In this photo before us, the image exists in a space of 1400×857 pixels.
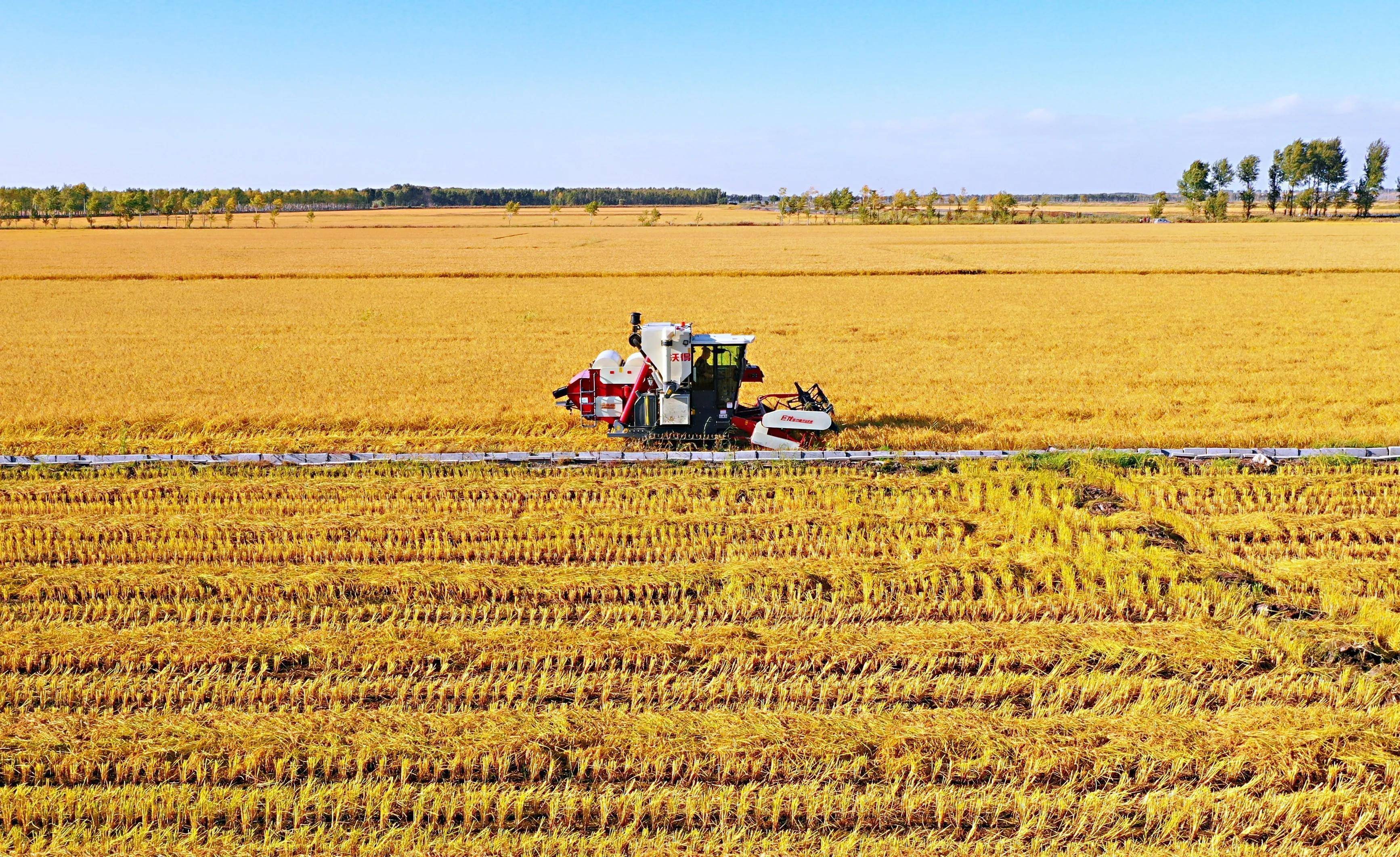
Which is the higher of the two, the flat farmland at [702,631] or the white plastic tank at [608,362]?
the white plastic tank at [608,362]

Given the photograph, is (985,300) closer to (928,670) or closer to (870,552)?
(870,552)

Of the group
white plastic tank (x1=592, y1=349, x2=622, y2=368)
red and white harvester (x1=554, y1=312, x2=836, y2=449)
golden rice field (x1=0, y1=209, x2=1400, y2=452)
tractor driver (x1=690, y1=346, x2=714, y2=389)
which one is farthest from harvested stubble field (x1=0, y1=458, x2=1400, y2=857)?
golden rice field (x1=0, y1=209, x2=1400, y2=452)

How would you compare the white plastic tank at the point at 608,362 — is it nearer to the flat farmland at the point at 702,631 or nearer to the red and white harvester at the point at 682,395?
the red and white harvester at the point at 682,395

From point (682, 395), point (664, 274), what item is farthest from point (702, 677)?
point (664, 274)

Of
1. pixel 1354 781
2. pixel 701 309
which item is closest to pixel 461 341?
pixel 701 309

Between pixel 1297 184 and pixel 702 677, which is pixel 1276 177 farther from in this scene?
pixel 702 677

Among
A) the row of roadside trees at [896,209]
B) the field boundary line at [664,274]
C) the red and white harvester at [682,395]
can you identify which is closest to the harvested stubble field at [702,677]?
the red and white harvester at [682,395]
